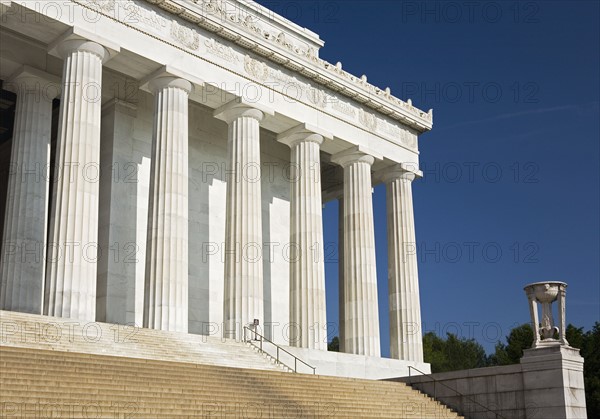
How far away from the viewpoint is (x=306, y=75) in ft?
159

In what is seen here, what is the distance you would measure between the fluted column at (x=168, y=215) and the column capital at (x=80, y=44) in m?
4.09

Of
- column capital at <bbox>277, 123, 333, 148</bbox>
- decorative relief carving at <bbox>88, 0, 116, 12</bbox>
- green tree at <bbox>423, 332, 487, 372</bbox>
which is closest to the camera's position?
decorative relief carving at <bbox>88, 0, 116, 12</bbox>

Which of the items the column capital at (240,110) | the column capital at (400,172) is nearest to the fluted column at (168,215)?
the column capital at (240,110)

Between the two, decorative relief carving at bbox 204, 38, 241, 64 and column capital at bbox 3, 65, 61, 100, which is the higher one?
decorative relief carving at bbox 204, 38, 241, 64

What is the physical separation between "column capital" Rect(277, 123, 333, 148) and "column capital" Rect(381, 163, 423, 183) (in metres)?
7.45

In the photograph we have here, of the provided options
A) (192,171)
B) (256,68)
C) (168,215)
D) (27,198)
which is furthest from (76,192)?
(192,171)

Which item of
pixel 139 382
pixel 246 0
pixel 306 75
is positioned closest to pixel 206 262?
pixel 306 75

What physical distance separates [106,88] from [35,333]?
21389 mm

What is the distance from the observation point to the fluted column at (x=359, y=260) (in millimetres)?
48656

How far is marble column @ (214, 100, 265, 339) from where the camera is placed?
4197 centimetres

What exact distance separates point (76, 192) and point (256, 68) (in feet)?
48.6

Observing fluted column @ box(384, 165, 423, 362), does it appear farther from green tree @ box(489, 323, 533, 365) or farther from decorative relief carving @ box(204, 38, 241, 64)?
green tree @ box(489, 323, 533, 365)

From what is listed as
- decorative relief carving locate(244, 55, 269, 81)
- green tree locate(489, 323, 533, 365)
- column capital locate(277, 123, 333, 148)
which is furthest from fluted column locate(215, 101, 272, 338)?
green tree locate(489, 323, 533, 365)

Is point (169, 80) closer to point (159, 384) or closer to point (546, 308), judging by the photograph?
point (159, 384)
